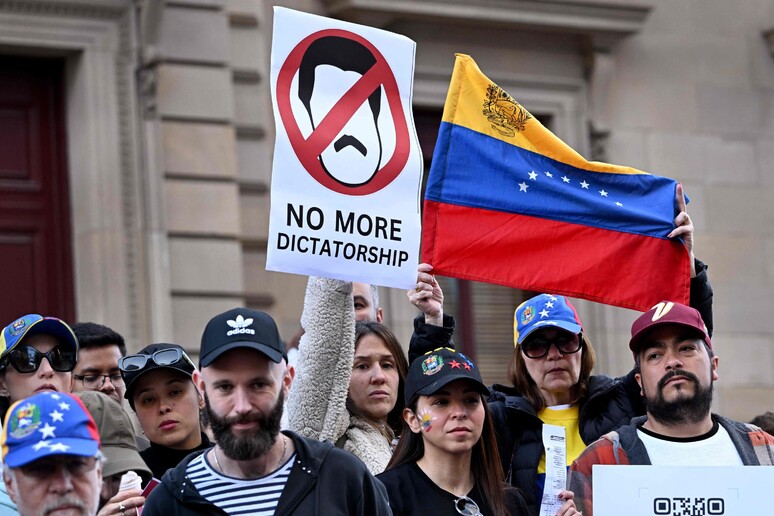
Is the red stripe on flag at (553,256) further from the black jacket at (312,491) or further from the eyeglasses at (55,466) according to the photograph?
the eyeglasses at (55,466)

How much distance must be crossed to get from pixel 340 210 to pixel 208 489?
180 cm

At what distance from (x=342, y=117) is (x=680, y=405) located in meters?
1.81

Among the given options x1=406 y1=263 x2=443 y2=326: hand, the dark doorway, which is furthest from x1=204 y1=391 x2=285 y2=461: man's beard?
the dark doorway

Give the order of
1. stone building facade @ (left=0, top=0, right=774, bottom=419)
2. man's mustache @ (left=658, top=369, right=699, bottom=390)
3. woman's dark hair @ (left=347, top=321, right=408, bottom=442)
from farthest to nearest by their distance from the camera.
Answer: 1. stone building facade @ (left=0, top=0, right=774, bottom=419)
2. woman's dark hair @ (left=347, top=321, right=408, bottom=442)
3. man's mustache @ (left=658, top=369, right=699, bottom=390)

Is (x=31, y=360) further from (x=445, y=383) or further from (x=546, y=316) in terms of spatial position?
(x=546, y=316)

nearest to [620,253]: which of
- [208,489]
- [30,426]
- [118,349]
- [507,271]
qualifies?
[507,271]

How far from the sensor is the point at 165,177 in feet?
38.9

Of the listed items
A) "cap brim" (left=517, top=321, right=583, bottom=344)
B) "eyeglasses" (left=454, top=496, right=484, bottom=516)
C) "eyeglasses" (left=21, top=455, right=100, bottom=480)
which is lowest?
"eyeglasses" (left=454, top=496, right=484, bottom=516)

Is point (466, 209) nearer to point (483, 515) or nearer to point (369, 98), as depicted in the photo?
point (369, 98)

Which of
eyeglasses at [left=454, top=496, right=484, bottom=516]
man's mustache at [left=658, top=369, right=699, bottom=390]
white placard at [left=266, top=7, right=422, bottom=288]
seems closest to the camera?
eyeglasses at [left=454, top=496, right=484, bottom=516]

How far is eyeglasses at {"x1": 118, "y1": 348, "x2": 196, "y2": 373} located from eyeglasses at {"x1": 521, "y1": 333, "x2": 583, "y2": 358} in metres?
1.41

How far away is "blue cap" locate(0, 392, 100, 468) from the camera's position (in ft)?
15.3

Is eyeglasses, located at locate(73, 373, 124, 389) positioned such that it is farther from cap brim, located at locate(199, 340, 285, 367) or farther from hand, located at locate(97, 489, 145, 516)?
cap brim, located at locate(199, 340, 285, 367)

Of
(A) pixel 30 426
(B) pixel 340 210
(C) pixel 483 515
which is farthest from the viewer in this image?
(B) pixel 340 210
